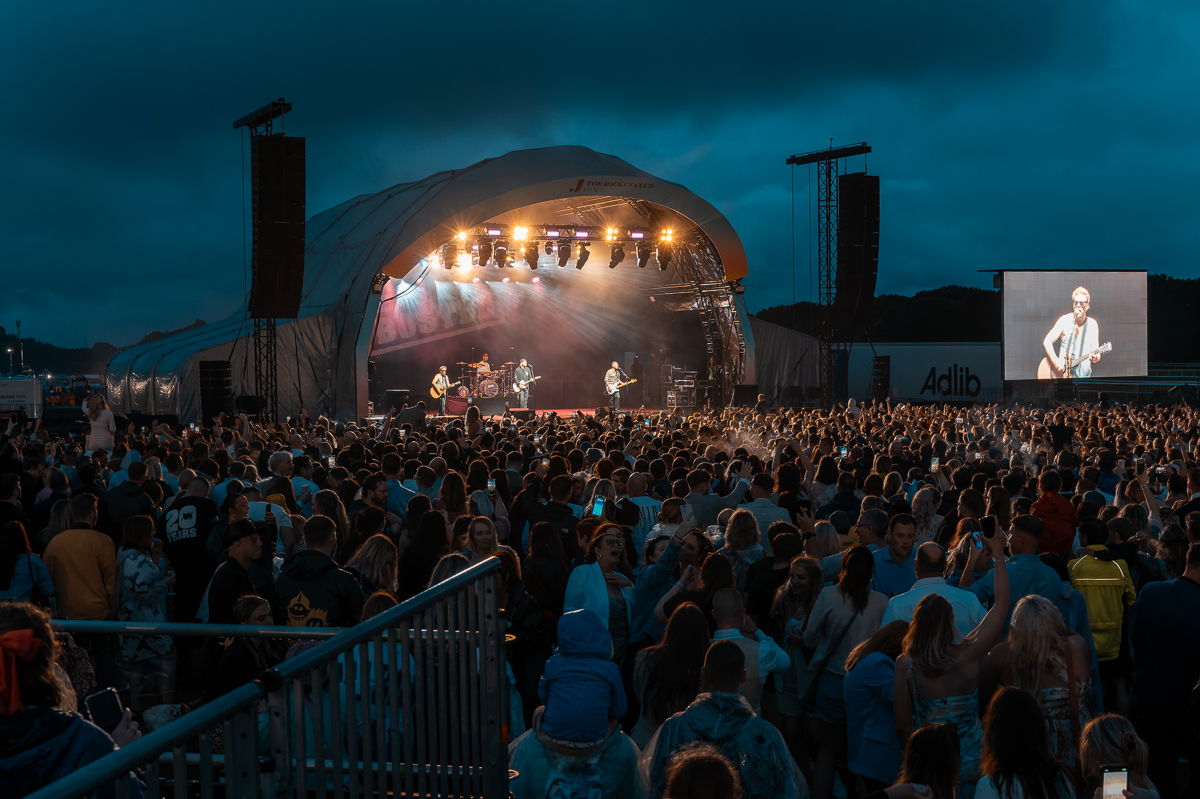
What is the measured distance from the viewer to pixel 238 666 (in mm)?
3314

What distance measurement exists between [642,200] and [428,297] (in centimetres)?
813

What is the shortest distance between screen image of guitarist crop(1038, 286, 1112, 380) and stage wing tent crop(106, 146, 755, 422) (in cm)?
824

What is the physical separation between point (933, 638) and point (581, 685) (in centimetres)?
130

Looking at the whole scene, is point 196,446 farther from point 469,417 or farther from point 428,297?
point 428,297

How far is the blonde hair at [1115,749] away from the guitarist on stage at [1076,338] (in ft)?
80.8

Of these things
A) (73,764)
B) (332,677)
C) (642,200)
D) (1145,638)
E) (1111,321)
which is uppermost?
(642,200)

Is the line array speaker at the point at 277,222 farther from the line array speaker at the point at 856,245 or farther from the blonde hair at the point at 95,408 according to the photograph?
the line array speaker at the point at 856,245

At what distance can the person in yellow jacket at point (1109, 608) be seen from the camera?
4.63 m

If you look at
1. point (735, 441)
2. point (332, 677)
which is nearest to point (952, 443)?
point (735, 441)

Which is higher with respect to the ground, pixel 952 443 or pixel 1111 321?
pixel 1111 321

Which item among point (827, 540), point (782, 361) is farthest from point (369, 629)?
point (782, 361)

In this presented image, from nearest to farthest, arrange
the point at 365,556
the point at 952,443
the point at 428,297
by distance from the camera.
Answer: the point at 365,556, the point at 952,443, the point at 428,297

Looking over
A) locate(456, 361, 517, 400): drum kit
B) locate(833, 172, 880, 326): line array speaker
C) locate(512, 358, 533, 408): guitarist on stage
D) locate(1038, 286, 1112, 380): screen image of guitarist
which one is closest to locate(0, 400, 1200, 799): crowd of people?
locate(833, 172, 880, 326): line array speaker

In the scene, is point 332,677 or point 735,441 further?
point 735,441
